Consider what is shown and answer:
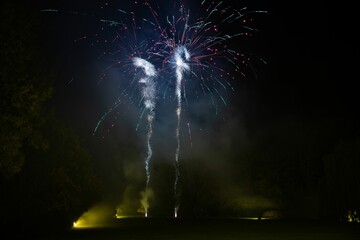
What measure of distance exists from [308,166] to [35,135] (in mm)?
48072

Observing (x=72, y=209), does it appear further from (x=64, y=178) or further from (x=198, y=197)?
(x=198, y=197)

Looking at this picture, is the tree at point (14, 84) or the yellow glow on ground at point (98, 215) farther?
the yellow glow on ground at point (98, 215)

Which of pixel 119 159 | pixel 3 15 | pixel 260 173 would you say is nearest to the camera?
pixel 3 15

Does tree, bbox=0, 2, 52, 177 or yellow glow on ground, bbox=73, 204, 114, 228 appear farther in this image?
yellow glow on ground, bbox=73, 204, 114, 228

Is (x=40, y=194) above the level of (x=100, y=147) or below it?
below

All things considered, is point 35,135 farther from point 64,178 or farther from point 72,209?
point 72,209

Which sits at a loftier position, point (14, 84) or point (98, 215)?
point (98, 215)

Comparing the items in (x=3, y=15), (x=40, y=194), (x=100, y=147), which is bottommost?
Result: (x=40, y=194)

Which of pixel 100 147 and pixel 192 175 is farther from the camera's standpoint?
pixel 192 175

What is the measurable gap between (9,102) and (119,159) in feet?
131

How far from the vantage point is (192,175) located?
224ft

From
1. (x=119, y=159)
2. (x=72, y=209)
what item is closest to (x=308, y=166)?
(x=119, y=159)

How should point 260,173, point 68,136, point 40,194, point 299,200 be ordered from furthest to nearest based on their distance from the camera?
1. point 260,173
2. point 299,200
3. point 68,136
4. point 40,194

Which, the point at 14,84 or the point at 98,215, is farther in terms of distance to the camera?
the point at 98,215
